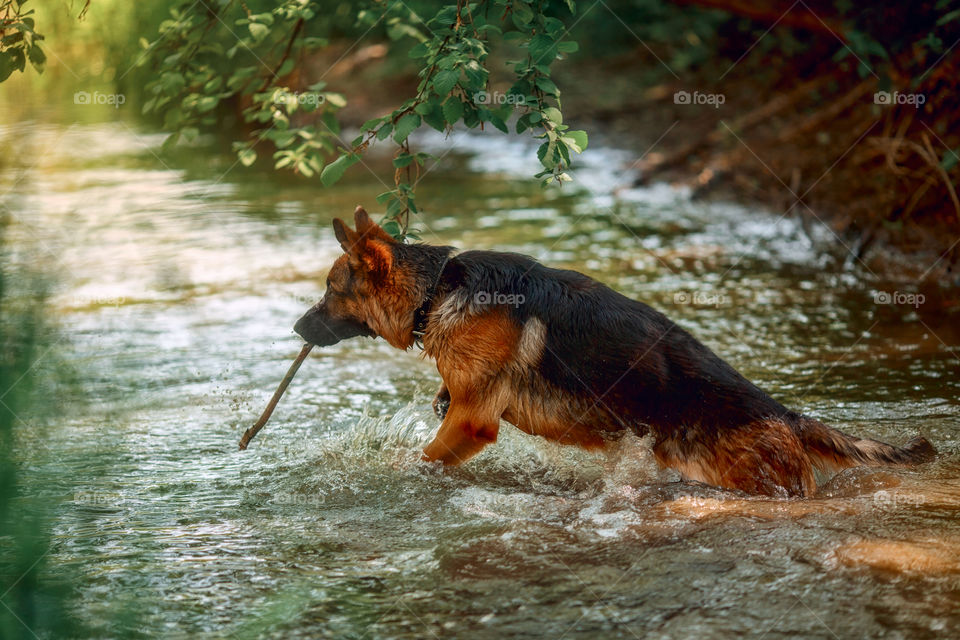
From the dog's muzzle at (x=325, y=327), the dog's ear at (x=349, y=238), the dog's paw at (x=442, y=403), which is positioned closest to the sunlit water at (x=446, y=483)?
the dog's paw at (x=442, y=403)

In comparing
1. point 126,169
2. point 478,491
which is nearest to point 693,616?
point 478,491

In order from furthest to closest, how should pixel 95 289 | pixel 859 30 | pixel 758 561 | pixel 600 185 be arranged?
pixel 600 185
pixel 859 30
pixel 95 289
pixel 758 561

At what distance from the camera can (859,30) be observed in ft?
31.9

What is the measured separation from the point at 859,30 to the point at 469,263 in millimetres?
6667

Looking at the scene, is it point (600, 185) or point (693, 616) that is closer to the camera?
point (693, 616)

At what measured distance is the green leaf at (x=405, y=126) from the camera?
16.1ft

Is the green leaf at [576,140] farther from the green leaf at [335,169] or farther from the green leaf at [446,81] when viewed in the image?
the green leaf at [335,169]

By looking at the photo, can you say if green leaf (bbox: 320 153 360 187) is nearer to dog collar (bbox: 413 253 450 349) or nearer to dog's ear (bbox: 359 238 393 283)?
dog's ear (bbox: 359 238 393 283)

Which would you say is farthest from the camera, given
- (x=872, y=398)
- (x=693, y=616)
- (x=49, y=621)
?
(x=872, y=398)

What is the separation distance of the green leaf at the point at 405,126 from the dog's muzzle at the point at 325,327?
1048mm

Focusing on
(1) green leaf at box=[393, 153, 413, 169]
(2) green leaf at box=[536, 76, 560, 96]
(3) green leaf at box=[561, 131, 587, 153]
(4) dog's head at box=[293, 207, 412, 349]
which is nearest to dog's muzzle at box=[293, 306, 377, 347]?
(4) dog's head at box=[293, 207, 412, 349]

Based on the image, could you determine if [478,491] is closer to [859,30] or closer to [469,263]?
[469,263]

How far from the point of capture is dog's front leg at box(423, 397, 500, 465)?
4949mm

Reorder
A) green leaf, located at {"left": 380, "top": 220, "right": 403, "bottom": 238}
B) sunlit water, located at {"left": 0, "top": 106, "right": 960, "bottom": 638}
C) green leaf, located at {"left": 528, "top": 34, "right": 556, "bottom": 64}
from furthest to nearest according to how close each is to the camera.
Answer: green leaf, located at {"left": 380, "top": 220, "right": 403, "bottom": 238}
green leaf, located at {"left": 528, "top": 34, "right": 556, "bottom": 64}
sunlit water, located at {"left": 0, "top": 106, "right": 960, "bottom": 638}
